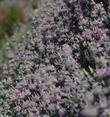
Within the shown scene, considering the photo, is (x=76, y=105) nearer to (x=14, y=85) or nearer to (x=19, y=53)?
(x=14, y=85)

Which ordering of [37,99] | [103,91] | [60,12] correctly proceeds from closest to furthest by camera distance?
[103,91] < [37,99] < [60,12]

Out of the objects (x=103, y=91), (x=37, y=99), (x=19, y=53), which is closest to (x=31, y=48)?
(x=19, y=53)

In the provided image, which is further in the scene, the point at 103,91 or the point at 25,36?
the point at 25,36

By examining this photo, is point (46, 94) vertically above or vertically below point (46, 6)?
below

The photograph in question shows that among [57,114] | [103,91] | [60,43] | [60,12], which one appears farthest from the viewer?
[60,12]

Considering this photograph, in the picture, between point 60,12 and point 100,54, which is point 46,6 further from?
point 100,54

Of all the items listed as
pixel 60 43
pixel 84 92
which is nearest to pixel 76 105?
pixel 84 92

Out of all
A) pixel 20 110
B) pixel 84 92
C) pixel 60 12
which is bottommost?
pixel 20 110
